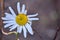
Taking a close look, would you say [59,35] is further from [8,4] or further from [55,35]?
[8,4]

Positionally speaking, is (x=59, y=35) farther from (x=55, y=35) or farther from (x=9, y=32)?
(x=9, y=32)

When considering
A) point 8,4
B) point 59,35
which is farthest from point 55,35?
point 8,4

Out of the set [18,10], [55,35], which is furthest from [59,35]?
[18,10]

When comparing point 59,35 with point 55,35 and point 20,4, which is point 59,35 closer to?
point 55,35

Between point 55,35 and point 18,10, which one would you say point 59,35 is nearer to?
point 55,35

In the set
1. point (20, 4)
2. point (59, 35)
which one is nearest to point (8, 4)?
point (20, 4)
